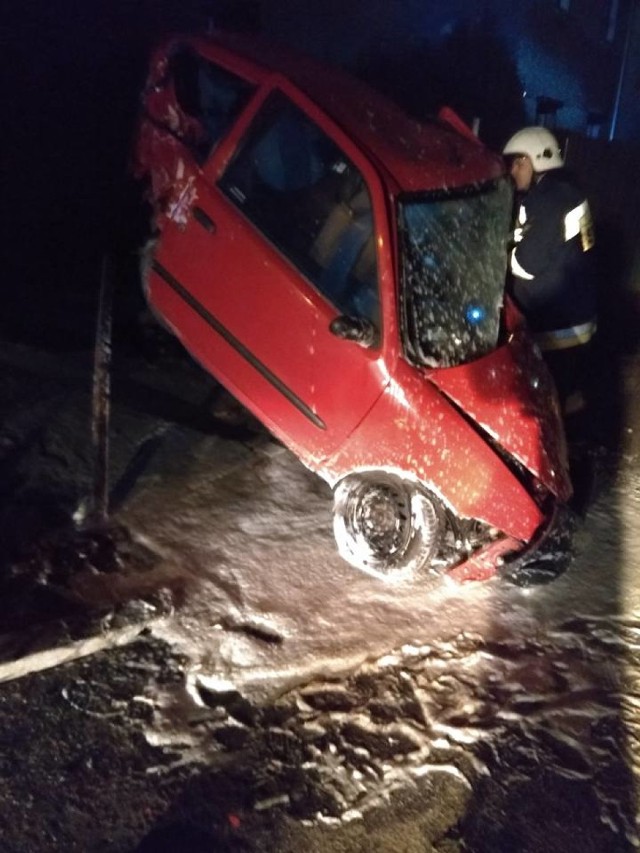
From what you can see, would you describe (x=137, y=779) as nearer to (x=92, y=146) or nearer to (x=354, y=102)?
(x=354, y=102)

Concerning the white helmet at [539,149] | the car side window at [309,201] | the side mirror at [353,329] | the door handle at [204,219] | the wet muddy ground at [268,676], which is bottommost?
the wet muddy ground at [268,676]

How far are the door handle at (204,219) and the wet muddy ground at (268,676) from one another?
134 cm

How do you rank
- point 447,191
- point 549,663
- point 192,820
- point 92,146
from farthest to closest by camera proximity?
point 92,146 < point 447,191 < point 549,663 < point 192,820

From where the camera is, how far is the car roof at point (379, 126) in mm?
3854

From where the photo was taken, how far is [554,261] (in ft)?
15.7

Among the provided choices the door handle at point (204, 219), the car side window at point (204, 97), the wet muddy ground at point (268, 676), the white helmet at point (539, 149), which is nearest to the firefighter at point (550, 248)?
the white helmet at point (539, 149)

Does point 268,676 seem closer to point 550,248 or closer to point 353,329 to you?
point 353,329

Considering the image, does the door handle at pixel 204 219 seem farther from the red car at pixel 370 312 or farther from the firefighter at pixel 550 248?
the firefighter at pixel 550 248

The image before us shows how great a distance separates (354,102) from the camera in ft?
13.5

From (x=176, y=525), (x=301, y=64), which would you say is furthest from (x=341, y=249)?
(x=176, y=525)

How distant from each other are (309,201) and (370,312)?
69 cm

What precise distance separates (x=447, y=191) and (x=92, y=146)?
3887mm

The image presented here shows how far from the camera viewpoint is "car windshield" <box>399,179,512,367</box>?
3.71 m

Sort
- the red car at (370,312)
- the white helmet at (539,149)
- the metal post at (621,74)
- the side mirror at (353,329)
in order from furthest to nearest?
the metal post at (621,74) < the white helmet at (539,149) < the red car at (370,312) < the side mirror at (353,329)
